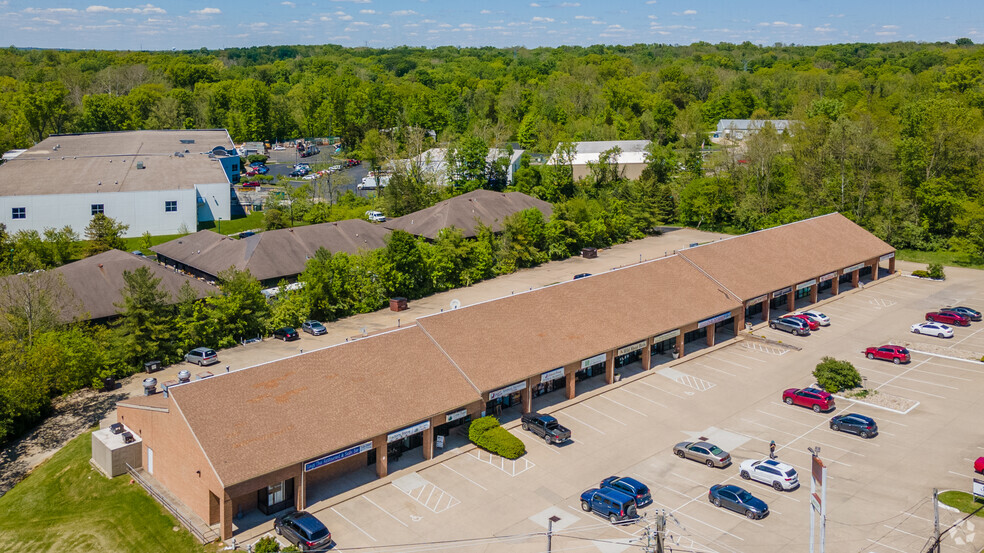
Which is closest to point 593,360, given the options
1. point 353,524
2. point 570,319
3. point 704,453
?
point 570,319

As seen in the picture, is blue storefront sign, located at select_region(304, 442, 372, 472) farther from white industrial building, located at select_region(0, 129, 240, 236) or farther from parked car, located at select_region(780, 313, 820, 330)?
white industrial building, located at select_region(0, 129, 240, 236)

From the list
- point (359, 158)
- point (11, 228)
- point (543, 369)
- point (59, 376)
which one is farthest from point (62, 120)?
point (543, 369)

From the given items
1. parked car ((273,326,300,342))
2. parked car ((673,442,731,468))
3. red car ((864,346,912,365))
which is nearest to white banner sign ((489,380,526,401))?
parked car ((673,442,731,468))

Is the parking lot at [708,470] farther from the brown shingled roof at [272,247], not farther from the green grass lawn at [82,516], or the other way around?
the brown shingled roof at [272,247]

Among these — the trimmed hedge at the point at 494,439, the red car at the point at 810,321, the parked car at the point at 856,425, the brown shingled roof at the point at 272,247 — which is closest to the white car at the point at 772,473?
the parked car at the point at 856,425

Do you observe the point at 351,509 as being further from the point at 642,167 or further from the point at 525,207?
the point at 642,167
